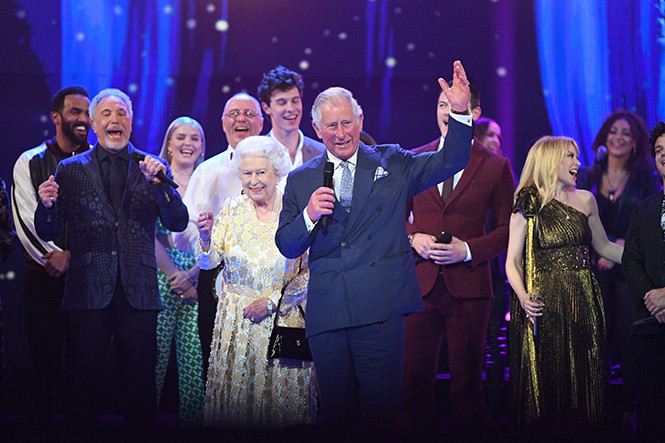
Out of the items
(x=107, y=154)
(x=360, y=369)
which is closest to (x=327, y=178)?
(x=360, y=369)

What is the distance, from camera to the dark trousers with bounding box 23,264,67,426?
4031 millimetres

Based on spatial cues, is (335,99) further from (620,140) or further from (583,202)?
(620,140)

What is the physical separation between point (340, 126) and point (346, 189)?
0.78ft

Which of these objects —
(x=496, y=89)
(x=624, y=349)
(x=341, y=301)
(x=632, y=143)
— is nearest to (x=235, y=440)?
(x=341, y=301)

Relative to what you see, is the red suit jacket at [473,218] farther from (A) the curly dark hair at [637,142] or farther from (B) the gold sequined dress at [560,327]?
(A) the curly dark hair at [637,142]

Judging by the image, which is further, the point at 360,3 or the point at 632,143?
the point at 360,3

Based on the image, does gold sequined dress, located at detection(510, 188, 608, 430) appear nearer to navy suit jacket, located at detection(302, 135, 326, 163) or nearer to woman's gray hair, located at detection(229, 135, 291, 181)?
woman's gray hair, located at detection(229, 135, 291, 181)

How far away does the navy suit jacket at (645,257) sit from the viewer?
139 inches

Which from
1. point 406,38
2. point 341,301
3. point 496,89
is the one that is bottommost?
point 341,301

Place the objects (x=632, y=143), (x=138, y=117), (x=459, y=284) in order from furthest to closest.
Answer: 1. (x=138, y=117)
2. (x=632, y=143)
3. (x=459, y=284)

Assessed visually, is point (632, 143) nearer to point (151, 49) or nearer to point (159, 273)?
point (159, 273)

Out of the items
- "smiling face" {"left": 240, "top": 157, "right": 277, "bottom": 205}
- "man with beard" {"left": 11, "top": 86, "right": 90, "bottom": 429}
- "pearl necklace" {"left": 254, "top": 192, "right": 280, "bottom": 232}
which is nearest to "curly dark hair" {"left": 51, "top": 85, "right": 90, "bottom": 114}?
"man with beard" {"left": 11, "top": 86, "right": 90, "bottom": 429}

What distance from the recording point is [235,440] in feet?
5.19

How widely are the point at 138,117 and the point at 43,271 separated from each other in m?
1.62
